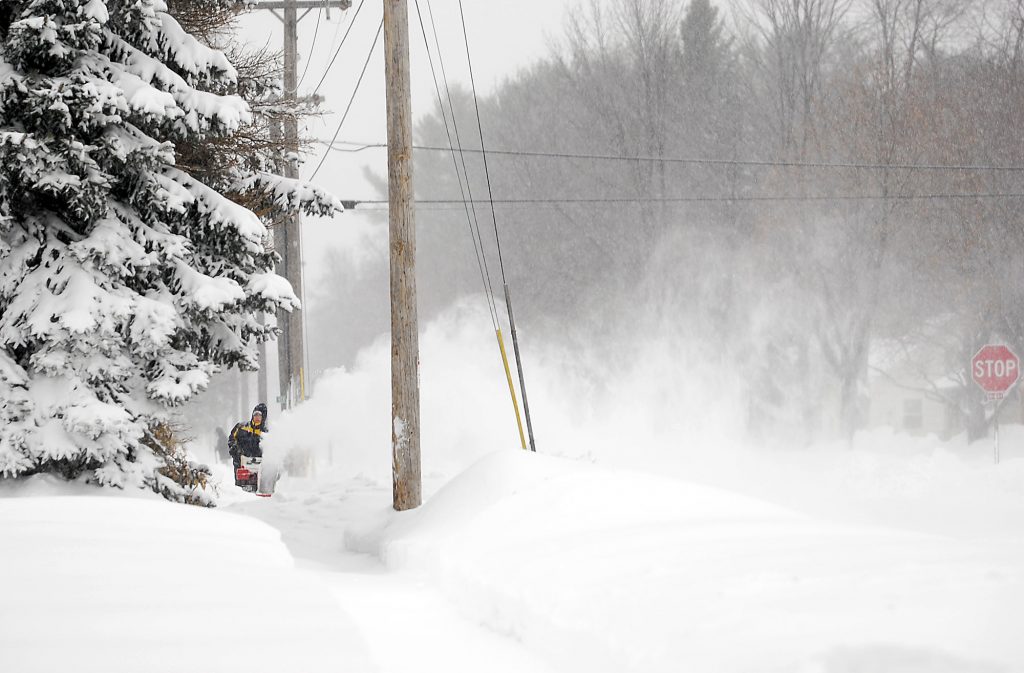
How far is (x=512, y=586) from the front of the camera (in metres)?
6.36

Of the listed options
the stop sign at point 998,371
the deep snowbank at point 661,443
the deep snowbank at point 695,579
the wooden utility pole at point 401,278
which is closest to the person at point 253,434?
the deep snowbank at point 661,443

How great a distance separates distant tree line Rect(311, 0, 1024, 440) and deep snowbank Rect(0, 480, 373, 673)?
2389 centimetres

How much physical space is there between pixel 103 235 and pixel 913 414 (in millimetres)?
38043

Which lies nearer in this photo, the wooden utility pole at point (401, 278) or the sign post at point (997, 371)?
the wooden utility pole at point (401, 278)

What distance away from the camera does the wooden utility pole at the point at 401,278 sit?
37.2 ft

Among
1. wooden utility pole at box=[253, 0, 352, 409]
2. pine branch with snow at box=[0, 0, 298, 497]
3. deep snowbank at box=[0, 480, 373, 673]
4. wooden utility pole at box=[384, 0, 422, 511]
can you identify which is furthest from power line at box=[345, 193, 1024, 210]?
deep snowbank at box=[0, 480, 373, 673]

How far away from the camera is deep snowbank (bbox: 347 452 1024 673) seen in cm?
417

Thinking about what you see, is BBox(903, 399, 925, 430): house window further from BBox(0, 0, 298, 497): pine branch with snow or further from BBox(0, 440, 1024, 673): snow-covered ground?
BBox(0, 0, 298, 497): pine branch with snow

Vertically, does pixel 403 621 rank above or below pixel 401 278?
below

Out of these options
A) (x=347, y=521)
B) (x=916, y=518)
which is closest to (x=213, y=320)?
(x=347, y=521)

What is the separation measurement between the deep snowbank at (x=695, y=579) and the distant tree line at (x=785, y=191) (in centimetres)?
1920

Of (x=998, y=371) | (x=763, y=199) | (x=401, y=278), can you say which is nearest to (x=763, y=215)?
(x=763, y=199)

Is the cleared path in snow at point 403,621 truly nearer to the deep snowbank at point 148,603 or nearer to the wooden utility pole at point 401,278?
the deep snowbank at point 148,603

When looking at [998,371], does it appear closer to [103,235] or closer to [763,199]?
[763,199]
